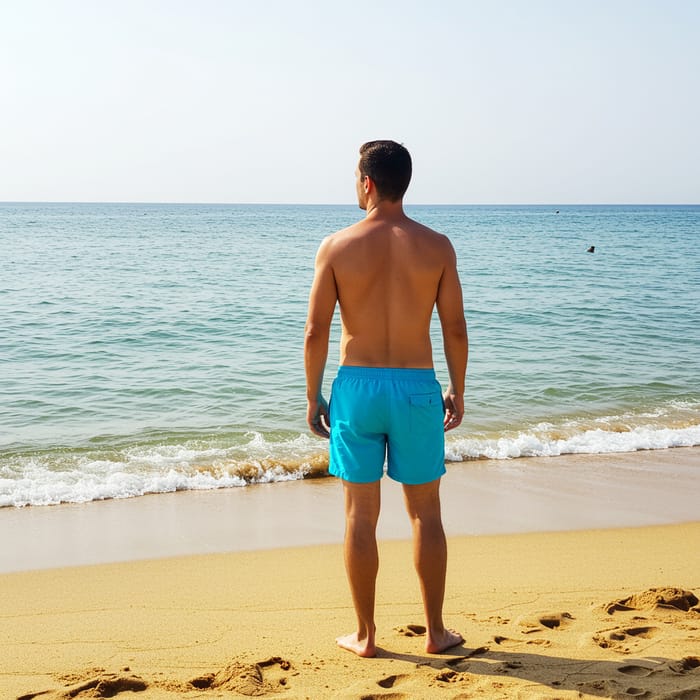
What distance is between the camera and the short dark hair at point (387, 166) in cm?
312

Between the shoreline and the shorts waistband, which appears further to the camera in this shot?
the shoreline

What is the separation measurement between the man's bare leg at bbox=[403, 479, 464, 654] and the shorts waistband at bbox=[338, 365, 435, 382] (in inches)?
17.9

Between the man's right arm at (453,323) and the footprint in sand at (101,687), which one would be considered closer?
the footprint in sand at (101,687)

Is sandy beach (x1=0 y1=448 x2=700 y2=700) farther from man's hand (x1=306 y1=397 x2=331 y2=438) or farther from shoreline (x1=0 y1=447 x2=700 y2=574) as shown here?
man's hand (x1=306 y1=397 x2=331 y2=438)

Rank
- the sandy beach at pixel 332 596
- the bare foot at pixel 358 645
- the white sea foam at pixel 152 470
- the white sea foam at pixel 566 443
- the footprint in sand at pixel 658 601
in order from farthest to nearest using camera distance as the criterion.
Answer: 1. the white sea foam at pixel 566 443
2. the white sea foam at pixel 152 470
3. the footprint in sand at pixel 658 601
4. the bare foot at pixel 358 645
5. the sandy beach at pixel 332 596

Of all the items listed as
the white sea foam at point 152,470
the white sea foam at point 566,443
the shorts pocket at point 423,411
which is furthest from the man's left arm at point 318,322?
the white sea foam at point 566,443

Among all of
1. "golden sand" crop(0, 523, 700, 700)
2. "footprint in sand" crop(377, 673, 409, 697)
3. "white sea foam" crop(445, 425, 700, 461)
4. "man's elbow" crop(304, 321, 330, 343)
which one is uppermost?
"man's elbow" crop(304, 321, 330, 343)

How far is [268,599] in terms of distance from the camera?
3984 millimetres

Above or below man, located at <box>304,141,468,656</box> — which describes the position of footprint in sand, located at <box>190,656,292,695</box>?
below

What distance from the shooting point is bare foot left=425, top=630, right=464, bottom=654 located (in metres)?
3.28

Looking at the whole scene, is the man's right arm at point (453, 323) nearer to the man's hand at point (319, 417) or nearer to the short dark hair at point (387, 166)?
the short dark hair at point (387, 166)

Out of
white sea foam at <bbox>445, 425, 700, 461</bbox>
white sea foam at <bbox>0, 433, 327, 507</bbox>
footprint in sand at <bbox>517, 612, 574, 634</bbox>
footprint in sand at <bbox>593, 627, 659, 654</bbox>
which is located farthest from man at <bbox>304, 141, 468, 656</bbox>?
white sea foam at <bbox>445, 425, 700, 461</bbox>

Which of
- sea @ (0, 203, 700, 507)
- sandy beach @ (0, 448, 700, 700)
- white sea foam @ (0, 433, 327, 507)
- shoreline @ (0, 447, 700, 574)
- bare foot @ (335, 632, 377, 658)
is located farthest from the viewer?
sea @ (0, 203, 700, 507)

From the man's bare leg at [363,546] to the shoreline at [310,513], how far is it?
1672 millimetres
